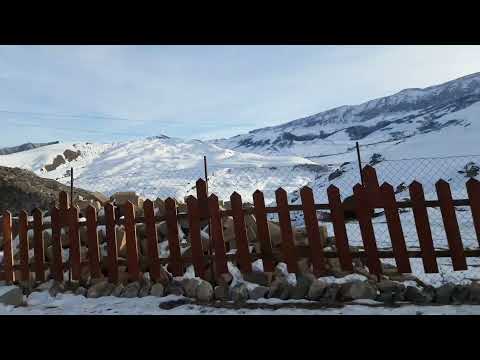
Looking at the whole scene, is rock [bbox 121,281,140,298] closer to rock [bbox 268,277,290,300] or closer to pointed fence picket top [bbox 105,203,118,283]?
pointed fence picket top [bbox 105,203,118,283]

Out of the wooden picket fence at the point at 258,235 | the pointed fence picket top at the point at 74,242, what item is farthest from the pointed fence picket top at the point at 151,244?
the pointed fence picket top at the point at 74,242

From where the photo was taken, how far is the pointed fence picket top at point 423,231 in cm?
426

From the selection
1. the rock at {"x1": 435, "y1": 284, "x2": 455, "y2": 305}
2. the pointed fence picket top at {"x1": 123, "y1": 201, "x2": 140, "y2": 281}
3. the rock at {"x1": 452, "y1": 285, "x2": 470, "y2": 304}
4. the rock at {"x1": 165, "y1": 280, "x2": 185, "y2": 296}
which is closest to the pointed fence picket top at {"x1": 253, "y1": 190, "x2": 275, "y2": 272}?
the rock at {"x1": 165, "y1": 280, "x2": 185, "y2": 296}

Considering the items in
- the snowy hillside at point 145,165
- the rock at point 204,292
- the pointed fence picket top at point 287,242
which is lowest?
the rock at point 204,292

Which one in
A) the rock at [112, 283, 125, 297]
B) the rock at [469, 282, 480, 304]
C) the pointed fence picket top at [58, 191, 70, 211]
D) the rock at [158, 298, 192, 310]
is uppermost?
the pointed fence picket top at [58, 191, 70, 211]

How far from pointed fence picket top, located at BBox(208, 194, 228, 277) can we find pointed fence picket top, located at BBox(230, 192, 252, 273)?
20 centimetres

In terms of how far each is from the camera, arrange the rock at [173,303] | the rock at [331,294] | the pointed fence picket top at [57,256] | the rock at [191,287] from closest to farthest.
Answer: the rock at [331,294]
the rock at [173,303]
the rock at [191,287]
the pointed fence picket top at [57,256]

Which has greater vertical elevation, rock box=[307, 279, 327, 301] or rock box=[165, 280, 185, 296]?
rock box=[165, 280, 185, 296]

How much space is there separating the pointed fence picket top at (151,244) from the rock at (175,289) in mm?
282

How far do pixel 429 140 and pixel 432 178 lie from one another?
13111mm

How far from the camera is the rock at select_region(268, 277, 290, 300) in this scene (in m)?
4.21

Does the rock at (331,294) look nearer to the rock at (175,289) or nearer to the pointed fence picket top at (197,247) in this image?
the pointed fence picket top at (197,247)

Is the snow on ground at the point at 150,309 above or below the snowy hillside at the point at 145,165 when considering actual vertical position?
Answer: below
